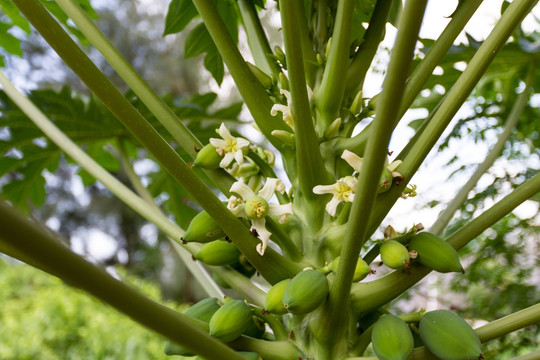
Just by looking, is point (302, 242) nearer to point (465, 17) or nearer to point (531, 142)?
point (465, 17)

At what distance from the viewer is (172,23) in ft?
4.92

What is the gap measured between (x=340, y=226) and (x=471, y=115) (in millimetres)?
1114

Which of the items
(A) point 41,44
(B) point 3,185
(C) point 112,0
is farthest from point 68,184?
(B) point 3,185

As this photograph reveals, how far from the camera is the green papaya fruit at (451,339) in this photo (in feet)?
2.48

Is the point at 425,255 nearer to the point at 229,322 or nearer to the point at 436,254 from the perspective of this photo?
the point at 436,254

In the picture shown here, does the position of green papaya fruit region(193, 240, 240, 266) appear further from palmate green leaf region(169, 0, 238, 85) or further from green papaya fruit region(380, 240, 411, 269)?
palmate green leaf region(169, 0, 238, 85)

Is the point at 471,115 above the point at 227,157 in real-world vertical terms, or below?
above

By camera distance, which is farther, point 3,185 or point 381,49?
point 381,49

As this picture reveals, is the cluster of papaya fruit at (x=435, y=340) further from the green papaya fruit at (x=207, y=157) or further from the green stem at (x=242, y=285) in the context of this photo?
the green papaya fruit at (x=207, y=157)

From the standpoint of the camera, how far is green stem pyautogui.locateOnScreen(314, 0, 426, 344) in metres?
0.50

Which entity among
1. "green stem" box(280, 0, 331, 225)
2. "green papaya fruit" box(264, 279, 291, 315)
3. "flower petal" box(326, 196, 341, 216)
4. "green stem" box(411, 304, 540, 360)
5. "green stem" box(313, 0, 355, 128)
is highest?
"green stem" box(313, 0, 355, 128)

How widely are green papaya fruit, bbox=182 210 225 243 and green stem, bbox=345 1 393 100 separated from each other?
402 millimetres

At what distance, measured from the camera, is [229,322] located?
2.72 ft

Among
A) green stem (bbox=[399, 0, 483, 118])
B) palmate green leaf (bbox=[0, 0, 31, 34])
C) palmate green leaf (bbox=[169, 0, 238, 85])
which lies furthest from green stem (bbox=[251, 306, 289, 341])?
palmate green leaf (bbox=[0, 0, 31, 34])
